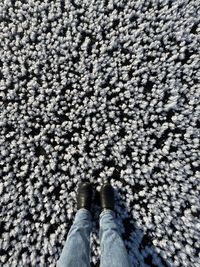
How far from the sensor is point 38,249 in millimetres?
2090

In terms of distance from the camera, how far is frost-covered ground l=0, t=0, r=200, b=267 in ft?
6.95

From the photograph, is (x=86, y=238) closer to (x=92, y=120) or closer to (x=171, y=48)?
(x=92, y=120)

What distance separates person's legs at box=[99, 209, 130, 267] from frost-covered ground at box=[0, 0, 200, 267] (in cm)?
21

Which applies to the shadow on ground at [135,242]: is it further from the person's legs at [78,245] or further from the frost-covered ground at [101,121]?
the person's legs at [78,245]

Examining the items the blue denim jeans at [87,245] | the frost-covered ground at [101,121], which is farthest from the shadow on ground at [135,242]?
the blue denim jeans at [87,245]

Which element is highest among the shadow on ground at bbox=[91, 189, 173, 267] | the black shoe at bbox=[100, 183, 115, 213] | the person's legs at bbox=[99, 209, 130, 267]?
the black shoe at bbox=[100, 183, 115, 213]

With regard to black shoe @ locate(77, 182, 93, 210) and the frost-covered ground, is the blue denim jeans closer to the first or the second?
black shoe @ locate(77, 182, 93, 210)

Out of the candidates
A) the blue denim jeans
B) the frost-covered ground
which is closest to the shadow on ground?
the frost-covered ground

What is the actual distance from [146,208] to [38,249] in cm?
89

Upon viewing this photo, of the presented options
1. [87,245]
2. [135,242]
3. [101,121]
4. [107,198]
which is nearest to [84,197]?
[107,198]

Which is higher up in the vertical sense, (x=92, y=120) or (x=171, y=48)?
(x=171, y=48)

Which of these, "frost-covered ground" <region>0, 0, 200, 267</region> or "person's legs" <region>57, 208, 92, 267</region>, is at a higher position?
"frost-covered ground" <region>0, 0, 200, 267</region>

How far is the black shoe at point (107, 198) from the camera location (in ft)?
6.82

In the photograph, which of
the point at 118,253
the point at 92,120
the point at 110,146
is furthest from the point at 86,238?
the point at 92,120
